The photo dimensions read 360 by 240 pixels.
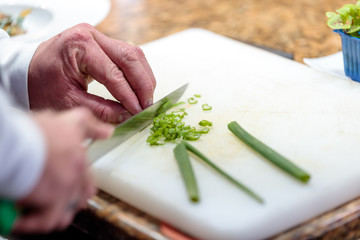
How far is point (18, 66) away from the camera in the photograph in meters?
1.18

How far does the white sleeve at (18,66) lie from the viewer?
3.86ft

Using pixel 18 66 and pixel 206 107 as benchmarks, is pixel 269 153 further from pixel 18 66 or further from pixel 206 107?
pixel 18 66

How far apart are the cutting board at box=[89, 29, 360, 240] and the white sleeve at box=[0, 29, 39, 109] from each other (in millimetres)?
208

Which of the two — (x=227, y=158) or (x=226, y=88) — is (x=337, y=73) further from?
(x=227, y=158)

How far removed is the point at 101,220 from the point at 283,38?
1.01 meters

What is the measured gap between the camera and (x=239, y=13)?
192cm

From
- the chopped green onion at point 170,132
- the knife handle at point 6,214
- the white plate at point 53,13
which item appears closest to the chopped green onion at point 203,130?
the chopped green onion at point 170,132

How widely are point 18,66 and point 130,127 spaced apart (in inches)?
13.7

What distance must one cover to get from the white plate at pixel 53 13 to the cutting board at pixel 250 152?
32 centimetres

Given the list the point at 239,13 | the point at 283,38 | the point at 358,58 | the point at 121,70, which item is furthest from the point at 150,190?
the point at 239,13

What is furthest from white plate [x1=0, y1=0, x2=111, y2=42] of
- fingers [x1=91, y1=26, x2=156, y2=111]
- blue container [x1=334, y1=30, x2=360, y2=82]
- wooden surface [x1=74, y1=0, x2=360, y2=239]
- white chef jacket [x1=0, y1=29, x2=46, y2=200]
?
Answer: white chef jacket [x1=0, y1=29, x2=46, y2=200]

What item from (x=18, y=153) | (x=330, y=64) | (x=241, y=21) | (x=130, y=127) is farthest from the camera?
(x=241, y=21)

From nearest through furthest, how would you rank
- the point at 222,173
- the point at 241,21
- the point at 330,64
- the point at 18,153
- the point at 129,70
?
1. the point at 18,153
2. the point at 222,173
3. the point at 129,70
4. the point at 330,64
5. the point at 241,21

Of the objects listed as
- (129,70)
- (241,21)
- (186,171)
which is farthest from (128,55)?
(241,21)
